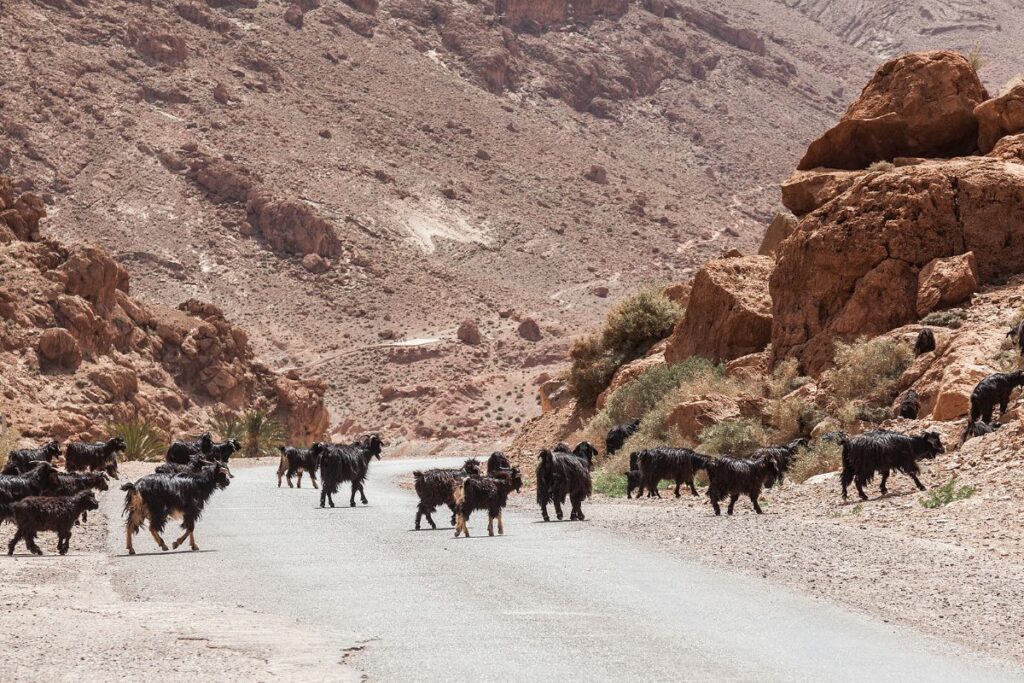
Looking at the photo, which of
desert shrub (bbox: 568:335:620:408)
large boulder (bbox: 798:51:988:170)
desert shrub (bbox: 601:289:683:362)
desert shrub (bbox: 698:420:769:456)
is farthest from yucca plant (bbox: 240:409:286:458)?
desert shrub (bbox: 698:420:769:456)

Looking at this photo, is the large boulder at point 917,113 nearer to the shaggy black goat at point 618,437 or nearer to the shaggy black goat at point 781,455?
the shaggy black goat at point 618,437

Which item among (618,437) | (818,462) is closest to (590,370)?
(618,437)

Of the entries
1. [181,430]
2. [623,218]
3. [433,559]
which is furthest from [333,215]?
[433,559]

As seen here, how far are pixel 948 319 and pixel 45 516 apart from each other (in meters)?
17.5

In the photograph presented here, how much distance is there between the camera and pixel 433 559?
1482cm

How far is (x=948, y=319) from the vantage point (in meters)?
25.9

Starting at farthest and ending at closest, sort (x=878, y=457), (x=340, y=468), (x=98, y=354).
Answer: (x=98, y=354)
(x=340, y=468)
(x=878, y=457)

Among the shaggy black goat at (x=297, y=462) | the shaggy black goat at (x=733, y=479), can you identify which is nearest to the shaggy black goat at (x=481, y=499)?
the shaggy black goat at (x=733, y=479)

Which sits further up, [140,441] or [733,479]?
[140,441]

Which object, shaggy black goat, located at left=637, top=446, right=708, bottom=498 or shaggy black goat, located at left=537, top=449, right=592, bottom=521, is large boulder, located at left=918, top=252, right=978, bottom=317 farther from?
shaggy black goat, located at left=537, top=449, right=592, bottom=521

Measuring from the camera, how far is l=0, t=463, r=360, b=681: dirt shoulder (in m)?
8.87

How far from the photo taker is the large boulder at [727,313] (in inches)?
1323

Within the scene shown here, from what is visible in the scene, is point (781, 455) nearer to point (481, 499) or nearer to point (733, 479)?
point (733, 479)

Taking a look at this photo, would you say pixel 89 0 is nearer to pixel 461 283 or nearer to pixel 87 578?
pixel 461 283
